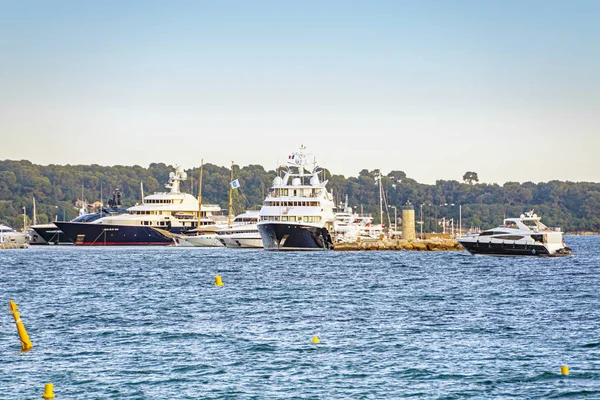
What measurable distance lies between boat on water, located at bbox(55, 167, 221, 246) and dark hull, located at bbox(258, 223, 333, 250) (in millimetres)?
45050

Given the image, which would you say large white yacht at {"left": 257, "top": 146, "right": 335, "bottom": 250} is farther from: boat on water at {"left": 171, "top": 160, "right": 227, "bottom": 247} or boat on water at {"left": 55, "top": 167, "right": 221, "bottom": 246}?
boat on water at {"left": 55, "top": 167, "right": 221, "bottom": 246}

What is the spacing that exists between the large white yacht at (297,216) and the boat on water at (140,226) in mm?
41877

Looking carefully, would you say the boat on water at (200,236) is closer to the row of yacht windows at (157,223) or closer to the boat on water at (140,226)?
the boat on water at (140,226)

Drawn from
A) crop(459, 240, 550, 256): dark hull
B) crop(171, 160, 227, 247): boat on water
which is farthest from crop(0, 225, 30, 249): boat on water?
crop(459, 240, 550, 256): dark hull

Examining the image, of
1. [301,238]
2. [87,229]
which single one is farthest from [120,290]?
[87,229]

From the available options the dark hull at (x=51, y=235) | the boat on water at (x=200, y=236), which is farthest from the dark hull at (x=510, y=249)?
the dark hull at (x=51, y=235)

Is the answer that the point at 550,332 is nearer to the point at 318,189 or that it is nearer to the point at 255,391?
the point at 255,391

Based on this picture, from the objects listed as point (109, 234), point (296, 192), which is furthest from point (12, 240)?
point (296, 192)

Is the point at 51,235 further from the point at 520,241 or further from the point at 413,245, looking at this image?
the point at 520,241

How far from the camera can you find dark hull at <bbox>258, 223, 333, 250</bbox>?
114 meters

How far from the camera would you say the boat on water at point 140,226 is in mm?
157875

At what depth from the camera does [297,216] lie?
387 feet

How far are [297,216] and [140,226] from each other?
4938cm

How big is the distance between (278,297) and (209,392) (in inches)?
1009
